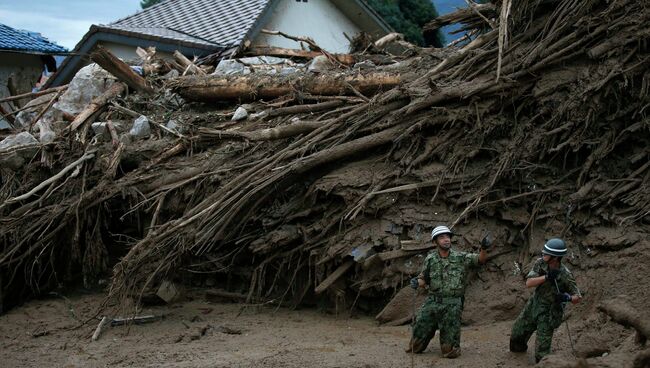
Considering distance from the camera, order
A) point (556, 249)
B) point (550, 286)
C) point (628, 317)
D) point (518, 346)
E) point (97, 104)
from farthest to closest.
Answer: point (97, 104) < point (518, 346) < point (550, 286) < point (556, 249) < point (628, 317)

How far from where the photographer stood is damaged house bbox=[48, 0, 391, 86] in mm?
20188

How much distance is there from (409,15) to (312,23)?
27.6 feet

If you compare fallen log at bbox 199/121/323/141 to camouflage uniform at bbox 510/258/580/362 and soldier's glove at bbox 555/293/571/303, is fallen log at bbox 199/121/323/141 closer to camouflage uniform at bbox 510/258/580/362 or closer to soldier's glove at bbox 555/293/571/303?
camouflage uniform at bbox 510/258/580/362

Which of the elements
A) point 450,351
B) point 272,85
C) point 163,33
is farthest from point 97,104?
point 163,33

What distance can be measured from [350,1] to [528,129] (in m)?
14.9

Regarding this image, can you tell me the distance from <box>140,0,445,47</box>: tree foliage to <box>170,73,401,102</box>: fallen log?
16.0 meters

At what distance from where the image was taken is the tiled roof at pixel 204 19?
20.6m

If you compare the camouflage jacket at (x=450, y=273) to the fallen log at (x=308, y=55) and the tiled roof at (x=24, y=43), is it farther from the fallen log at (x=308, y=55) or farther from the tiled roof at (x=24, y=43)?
the tiled roof at (x=24, y=43)

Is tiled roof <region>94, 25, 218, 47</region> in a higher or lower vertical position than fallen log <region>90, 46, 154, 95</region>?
higher

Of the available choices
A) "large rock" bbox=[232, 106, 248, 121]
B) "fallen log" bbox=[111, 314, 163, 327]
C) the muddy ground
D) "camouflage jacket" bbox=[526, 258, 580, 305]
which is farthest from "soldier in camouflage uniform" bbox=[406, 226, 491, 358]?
"large rock" bbox=[232, 106, 248, 121]

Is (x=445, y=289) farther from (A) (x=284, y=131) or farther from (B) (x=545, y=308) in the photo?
(A) (x=284, y=131)

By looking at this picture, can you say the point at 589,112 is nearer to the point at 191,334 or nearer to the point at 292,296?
the point at 292,296

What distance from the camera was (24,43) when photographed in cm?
2150

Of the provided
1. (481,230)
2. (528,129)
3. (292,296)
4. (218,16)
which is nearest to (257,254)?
(292,296)
